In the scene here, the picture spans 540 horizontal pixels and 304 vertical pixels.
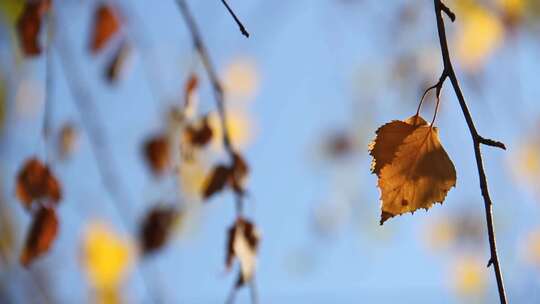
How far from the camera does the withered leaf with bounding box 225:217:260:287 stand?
112cm

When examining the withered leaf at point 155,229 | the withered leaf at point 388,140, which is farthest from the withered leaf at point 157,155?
the withered leaf at point 388,140

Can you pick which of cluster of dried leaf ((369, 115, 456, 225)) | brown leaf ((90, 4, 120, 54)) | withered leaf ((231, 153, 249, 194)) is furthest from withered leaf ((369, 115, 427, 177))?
brown leaf ((90, 4, 120, 54))

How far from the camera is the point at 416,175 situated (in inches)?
31.6

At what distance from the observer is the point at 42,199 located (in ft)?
3.90

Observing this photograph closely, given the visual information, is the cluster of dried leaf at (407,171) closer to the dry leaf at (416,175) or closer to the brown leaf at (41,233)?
the dry leaf at (416,175)

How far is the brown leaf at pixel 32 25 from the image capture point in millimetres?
1132

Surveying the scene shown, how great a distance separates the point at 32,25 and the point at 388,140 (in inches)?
23.1

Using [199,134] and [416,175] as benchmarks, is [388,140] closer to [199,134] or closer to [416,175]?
[416,175]

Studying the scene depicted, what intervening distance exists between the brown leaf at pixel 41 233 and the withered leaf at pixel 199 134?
25 centimetres

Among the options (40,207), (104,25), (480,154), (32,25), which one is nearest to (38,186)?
(40,207)

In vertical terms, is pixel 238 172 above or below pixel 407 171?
above

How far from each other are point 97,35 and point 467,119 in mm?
1106

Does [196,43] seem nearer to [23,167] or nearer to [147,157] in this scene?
[23,167]

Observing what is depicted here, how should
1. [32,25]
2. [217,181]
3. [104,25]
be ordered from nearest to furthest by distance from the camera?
[32,25] < [217,181] < [104,25]
